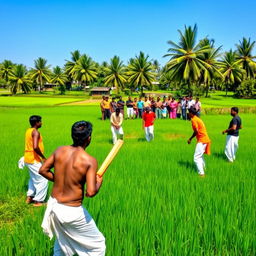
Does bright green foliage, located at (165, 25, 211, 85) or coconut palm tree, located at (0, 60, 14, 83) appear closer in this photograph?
bright green foliage, located at (165, 25, 211, 85)

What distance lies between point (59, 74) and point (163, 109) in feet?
203

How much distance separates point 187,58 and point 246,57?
74.7 feet

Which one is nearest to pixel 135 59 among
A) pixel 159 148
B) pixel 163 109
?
pixel 163 109

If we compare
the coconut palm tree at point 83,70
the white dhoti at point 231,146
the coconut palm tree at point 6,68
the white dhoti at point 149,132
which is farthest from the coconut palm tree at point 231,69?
the coconut palm tree at point 6,68

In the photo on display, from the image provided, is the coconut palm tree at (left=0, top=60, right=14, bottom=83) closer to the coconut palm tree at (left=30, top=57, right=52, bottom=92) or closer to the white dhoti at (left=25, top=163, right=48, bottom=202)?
the coconut palm tree at (left=30, top=57, right=52, bottom=92)

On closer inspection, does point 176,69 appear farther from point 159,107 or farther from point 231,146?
point 231,146

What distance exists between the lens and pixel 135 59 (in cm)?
5709

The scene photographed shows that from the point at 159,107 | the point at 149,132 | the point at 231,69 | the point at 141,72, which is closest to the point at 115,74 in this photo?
the point at 141,72

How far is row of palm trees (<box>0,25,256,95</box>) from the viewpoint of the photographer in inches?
1435

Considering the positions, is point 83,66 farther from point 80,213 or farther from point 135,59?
point 80,213

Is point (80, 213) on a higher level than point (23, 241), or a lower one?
higher

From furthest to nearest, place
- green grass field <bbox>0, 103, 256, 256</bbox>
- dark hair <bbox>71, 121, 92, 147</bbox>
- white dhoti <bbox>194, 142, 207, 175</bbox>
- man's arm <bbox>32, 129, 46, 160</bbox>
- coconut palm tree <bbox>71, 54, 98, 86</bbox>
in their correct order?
coconut palm tree <bbox>71, 54, 98, 86</bbox> → white dhoti <bbox>194, 142, 207, 175</bbox> → man's arm <bbox>32, 129, 46, 160</bbox> → green grass field <bbox>0, 103, 256, 256</bbox> → dark hair <bbox>71, 121, 92, 147</bbox>

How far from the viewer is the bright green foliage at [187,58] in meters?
35.8

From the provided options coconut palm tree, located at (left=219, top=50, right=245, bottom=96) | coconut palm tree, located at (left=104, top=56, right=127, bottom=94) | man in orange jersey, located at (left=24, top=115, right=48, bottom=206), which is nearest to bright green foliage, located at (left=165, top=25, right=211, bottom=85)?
coconut palm tree, located at (left=219, top=50, right=245, bottom=96)
